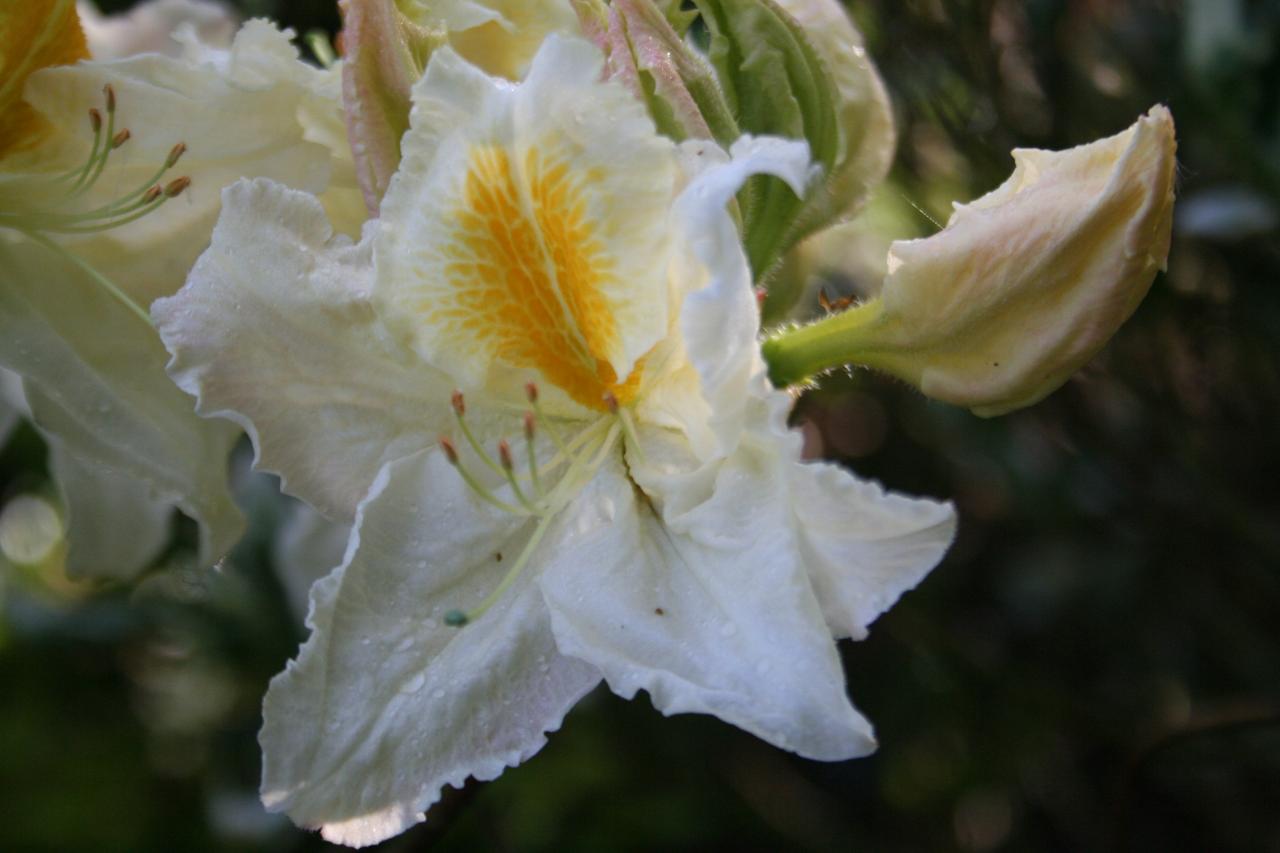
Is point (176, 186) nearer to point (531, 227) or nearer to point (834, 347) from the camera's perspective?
point (531, 227)

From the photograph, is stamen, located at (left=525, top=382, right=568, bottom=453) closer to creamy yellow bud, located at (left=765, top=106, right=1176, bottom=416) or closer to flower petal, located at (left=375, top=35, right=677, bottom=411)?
flower petal, located at (left=375, top=35, right=677, bottom=411)

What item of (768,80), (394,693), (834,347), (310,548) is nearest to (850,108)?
(768,80)

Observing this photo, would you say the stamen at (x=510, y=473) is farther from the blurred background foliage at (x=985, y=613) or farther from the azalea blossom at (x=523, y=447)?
the blurred background foliage at (x=985, y=613)

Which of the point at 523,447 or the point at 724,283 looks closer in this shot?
the point at 724,283

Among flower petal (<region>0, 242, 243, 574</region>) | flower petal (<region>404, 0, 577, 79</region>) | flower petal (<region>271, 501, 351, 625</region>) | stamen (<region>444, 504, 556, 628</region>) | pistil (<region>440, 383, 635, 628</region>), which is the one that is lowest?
flower petal (<region>271, 501, 351, 625</region>)

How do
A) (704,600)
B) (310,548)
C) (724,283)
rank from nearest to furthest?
(724,283), (704,600), (310,548)

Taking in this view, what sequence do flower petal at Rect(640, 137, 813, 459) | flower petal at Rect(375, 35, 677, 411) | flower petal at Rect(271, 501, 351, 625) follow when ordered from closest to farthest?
flower petal at Rect(640, 137, 813, 459) → flower petal at Rect(375, 35, 677, 411) → flower petal at Rect(271, 501, 351, 625)

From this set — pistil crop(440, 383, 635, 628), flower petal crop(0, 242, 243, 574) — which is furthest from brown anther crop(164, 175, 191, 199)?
pistil crop(440, 383, 635, 628)
